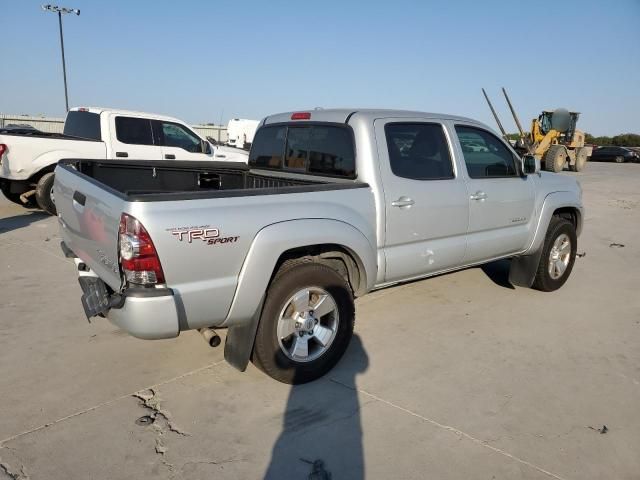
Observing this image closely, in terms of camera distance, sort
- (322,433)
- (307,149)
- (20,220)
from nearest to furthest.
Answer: (322,433), (307,149), (20,220)

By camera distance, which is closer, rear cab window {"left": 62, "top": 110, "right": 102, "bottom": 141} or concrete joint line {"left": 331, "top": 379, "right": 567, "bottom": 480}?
concrete joint line {"left": 331, "top": 379, "right": 567, "bottom": 480}

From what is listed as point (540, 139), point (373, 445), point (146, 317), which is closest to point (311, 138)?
point (146, 317)

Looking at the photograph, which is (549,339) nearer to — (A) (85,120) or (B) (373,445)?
A: (B) (373,445)

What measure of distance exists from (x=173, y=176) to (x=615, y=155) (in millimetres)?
43561

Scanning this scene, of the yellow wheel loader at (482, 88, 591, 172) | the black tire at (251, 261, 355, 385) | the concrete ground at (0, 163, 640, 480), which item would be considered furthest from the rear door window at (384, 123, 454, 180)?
the yellow wheel loader at (482, 88, 591, 172)

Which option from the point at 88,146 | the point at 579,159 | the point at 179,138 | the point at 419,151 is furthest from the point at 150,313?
the point at 579,159

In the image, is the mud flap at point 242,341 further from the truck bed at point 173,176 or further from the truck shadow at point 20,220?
the truck shadow at point 20,220

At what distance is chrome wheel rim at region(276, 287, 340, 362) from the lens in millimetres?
3396

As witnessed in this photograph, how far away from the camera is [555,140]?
985 inches

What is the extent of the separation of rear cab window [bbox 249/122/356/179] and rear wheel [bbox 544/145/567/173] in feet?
70.9

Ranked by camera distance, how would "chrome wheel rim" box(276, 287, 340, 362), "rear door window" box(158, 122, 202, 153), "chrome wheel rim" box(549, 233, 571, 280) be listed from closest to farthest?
1. "chrome wheel rim" box(276, 287, 340, 362)
2. "chrome wheel rim" box(549, 233, 571, 280)
3. "rear door window" box(158, 122, 202, 153)

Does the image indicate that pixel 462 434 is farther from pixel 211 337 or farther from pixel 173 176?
pixel 173 176

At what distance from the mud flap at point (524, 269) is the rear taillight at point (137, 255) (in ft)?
13.8

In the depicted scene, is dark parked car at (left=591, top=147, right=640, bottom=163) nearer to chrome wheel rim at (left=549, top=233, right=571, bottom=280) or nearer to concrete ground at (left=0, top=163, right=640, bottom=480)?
chrome wheel rim at (left=549, top=233, right=571, bottom=280)
